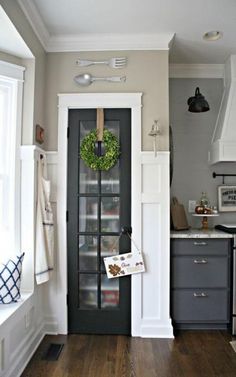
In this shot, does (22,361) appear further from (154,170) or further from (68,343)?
(154,170)

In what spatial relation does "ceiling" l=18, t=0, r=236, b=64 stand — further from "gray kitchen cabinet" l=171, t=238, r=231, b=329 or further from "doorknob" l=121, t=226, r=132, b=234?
"gray kitchen cabinet" l=171, t=238, r=231, b=329

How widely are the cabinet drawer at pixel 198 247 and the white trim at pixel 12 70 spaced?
6.63ft

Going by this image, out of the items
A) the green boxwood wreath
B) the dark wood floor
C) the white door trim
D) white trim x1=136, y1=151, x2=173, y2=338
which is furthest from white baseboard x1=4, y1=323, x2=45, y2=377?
the green boxwood wreath

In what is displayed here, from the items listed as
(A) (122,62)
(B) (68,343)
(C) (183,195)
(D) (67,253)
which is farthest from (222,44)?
(B) (68,343)

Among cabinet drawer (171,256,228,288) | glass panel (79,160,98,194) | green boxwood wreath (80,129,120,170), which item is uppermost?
green boxwood wreath (80,129,120,170)

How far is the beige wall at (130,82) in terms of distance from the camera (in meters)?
2.73

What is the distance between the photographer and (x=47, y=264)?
2.52 m

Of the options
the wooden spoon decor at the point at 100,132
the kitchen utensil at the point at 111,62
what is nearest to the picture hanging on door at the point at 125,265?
the wooden spoon decor at the point at 100,132

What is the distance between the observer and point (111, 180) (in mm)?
2748

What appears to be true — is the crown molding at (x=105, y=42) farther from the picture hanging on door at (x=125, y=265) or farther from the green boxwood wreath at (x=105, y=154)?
the picture hanging on door at (x=125, y=265)

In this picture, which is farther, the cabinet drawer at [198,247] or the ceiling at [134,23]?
the cabinet drawer at [198,247]

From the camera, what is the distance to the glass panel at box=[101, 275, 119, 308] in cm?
273

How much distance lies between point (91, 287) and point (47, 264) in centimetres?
51

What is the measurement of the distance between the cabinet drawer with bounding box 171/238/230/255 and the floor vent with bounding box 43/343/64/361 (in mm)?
1302
